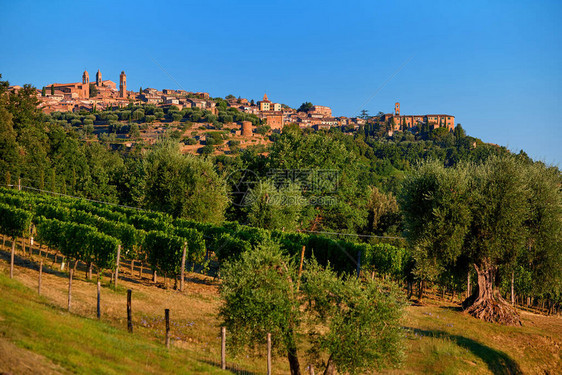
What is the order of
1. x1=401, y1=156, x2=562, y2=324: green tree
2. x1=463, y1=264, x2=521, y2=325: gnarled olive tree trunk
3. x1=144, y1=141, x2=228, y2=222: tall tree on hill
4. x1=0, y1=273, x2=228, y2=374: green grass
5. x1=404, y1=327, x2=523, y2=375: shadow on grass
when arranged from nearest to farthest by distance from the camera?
1. x1=0, y1=273, x2=228, y2=374: green grass
2. x1=404, y1=327, x2=523, y2=375: shadow on grass
3. x1=401, y1=156, x2=562, y2=324: green tree
4. x1=463, y1=264, x2=521, y2=325: gnarled olive tree trunk
5. x1=144, y1=141, x2=228, y2=222: tall tree on hill

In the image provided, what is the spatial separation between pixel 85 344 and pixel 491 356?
719 inches

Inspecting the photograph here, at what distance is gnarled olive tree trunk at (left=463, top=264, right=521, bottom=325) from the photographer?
2536 centimetres

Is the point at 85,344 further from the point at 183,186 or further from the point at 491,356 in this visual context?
the point at 183,186

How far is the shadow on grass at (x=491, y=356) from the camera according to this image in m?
20.1

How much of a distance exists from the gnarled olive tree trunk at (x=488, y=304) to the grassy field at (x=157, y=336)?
89 cm

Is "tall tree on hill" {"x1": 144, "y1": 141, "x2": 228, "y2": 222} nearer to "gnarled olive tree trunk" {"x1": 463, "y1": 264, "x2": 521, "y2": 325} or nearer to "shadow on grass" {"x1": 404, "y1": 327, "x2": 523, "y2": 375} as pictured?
"gnarled olive tree trunk" {"x1": 463, "y1": 264, "x2": 521, "y2": 325}

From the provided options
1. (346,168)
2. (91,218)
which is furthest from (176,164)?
(346,168)

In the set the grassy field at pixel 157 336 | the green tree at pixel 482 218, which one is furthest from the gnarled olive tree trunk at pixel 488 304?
the grassy field at pixel 157 336

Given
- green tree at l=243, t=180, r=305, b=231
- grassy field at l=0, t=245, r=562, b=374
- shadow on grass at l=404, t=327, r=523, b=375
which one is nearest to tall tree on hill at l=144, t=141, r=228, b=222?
green tree at l=243, t=180, r=305, b=231

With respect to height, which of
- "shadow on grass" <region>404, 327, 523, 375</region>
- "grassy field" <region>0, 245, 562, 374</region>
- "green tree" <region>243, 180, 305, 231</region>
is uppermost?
"green tree" <region>243, 180, 305, 231</region>

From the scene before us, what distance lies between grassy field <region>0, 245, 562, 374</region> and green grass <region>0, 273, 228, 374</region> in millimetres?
28

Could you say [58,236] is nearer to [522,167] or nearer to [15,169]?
[522,167]

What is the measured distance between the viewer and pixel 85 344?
481 inches

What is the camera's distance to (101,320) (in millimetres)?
17094
